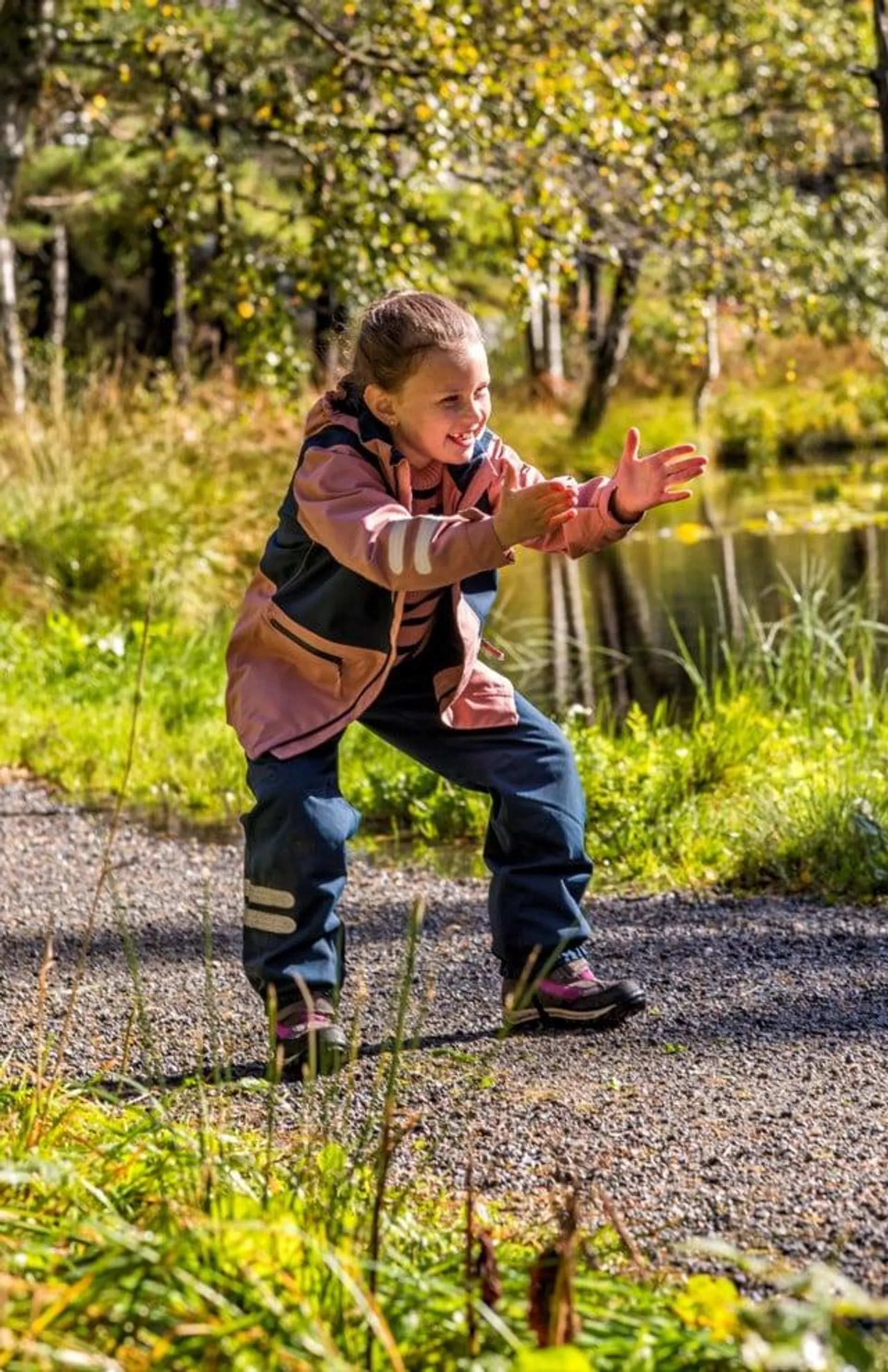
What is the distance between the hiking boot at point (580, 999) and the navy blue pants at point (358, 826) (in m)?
0.07

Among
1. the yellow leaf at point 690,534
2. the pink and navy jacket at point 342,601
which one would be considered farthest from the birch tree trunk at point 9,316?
the pink and navy jacket at point 342,601

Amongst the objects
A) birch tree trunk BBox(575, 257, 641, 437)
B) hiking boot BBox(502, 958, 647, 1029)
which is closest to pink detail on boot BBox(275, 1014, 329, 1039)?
hiking boot BBox(502, 958, 647, 1029)

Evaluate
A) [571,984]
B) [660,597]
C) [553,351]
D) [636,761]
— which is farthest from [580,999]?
[553,351]

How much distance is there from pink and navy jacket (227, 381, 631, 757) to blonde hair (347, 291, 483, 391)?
10cm

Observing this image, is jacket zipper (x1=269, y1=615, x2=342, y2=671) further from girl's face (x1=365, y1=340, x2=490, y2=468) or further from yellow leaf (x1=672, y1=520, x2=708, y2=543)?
yellow leaf (x1=672, y1=520, x2=708, y2=543)

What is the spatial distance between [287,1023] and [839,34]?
18893mm

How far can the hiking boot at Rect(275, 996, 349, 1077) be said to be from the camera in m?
3.50

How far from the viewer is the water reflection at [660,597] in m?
9.27

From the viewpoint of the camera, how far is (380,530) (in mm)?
3354

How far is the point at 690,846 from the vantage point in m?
5.53

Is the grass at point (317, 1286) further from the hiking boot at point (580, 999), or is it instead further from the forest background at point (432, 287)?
the hiking boot at point (580, 999)

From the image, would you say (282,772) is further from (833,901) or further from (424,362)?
(833,901)

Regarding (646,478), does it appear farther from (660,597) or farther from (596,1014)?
(660,597)

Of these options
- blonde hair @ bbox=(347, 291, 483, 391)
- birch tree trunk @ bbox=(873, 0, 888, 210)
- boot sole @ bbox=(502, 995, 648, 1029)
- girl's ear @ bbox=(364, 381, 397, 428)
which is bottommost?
boot sole @ bbox=(502, 995, 648, 1029)
